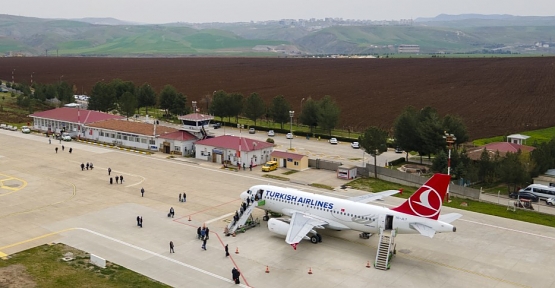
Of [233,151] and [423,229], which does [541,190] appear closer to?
[423,229]

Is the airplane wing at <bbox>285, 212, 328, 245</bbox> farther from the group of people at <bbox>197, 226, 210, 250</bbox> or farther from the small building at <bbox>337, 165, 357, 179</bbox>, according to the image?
the small building at <bbox>337, 165, 357, 179</bbox>

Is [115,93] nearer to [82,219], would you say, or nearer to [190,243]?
[82,219]

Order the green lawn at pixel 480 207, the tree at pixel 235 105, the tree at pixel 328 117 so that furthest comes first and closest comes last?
the tree at pixel 235 105 → the tree at pixel 328 117 → the green lawn at pixel 480 207

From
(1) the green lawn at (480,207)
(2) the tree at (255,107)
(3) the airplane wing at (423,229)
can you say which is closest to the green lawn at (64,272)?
(3) the airplane wing at (423,229)

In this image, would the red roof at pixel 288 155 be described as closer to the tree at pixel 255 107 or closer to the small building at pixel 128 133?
the small building at pixel 128 133

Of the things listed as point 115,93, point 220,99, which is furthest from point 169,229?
point 115,93

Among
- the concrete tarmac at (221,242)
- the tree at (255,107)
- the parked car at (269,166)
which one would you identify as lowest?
the concrete tarmac at (221,242)
